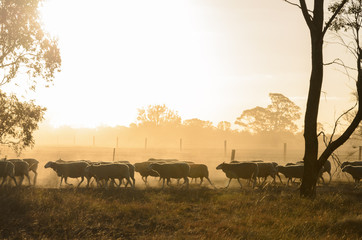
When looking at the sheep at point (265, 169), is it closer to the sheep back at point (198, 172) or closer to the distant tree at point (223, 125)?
the sheep back at point (198, 172)

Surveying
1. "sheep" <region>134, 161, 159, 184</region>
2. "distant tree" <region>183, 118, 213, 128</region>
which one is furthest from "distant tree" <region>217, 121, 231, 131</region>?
"sheep" <region>134, 161, 159, 184</region>

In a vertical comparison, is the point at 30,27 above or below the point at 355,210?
above

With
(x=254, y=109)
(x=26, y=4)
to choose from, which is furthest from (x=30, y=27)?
(x=254, y=109)

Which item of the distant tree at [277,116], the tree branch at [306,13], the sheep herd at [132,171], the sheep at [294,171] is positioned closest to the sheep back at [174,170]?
the sheep herd at [132,171]

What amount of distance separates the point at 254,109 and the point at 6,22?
74216 mm

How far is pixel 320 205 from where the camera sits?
14969 mm

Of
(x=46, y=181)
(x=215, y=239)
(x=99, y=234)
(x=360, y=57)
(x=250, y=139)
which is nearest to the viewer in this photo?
(x=215, y=239)

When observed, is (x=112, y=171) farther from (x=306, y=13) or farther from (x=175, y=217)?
(x=306, y=13)

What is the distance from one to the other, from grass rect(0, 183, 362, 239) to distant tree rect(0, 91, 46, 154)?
22.0 ft

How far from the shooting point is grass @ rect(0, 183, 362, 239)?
1190 centimetres

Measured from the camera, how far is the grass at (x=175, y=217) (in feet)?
39.0

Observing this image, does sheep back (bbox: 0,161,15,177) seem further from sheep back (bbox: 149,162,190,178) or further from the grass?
sheep back (bbox: 149,162,190,178)

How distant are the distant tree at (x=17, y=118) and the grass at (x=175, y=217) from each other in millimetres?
6700

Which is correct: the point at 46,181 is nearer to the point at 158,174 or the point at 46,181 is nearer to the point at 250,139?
the point at 158,174
